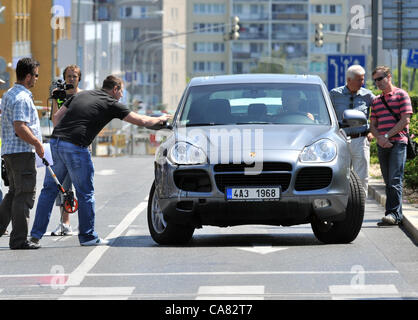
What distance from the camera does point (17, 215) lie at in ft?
44.2

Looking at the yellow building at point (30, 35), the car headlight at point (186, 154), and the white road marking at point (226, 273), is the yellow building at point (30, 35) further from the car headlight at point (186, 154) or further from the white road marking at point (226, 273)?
the white road marking at point (226, 273)

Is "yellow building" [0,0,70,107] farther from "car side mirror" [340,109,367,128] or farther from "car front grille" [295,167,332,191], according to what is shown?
"car front grille" [295,167,332,191]

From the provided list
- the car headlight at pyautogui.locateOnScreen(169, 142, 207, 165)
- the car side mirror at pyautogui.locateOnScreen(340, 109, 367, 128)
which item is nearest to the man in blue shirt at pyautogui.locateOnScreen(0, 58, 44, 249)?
the car headlight at pyautogui.locateOnScreen(169, 142, 207, 165)

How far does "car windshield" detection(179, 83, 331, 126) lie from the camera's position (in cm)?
1354

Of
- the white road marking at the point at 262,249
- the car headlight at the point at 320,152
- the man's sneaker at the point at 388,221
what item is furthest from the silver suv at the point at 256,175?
the man's sneaker at the point at 388,221

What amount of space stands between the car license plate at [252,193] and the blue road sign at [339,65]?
23.7 m

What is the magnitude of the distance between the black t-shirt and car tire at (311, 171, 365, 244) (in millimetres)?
2281

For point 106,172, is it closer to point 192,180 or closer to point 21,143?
point 21,143

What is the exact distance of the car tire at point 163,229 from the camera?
43.4 ft

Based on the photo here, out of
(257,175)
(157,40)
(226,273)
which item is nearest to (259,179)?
(257,175)

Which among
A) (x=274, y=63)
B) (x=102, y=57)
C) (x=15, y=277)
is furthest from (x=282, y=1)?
(x=15, y=277)

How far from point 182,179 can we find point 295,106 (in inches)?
66.6

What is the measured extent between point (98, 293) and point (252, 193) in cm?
319

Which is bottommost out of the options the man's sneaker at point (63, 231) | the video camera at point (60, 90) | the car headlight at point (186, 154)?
the man's sneaker at point (63, 231)
